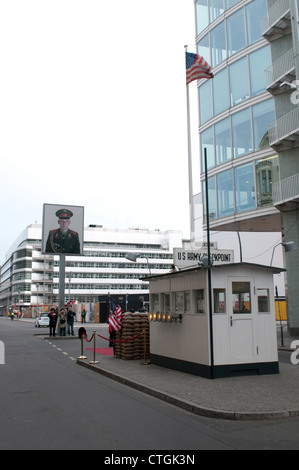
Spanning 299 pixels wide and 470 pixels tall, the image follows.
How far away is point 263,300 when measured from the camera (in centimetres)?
1151

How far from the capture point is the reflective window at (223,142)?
31303mm

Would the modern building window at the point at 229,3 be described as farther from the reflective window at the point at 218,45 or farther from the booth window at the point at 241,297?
the booth window at the point at 241,297

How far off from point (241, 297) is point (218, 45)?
26.7 m

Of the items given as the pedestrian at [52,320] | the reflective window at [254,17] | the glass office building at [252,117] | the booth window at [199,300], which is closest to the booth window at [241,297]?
the booth window at [199,300]

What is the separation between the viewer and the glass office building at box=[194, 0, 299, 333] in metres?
26.2

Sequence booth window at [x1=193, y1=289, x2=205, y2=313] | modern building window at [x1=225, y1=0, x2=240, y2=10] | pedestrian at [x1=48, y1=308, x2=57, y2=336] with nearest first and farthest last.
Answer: booth window at [x1=193, y1=289, x2=205, y2=313] → pedestrian at [x1=48, y1=308, x2=57, y2=336] → modern building window at [x1=225, y1=0, x2=240, y2=10]

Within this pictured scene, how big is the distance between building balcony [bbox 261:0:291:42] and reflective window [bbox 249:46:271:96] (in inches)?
38.2

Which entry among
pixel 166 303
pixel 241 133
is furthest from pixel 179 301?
pixel 241 133

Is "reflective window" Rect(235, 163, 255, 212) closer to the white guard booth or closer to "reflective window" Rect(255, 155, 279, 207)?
"reflective window" Rect(255, 155, 279, 207)

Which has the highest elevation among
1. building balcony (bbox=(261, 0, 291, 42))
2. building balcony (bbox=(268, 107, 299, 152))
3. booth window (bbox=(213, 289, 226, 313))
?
building balcony (bbox=(261, 0, 291, 42))

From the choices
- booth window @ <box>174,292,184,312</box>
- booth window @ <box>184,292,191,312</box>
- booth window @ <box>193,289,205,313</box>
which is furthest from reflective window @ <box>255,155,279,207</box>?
booth window @ <box>193,289,205,313</box>

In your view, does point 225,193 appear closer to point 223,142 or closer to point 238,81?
point 223,142
